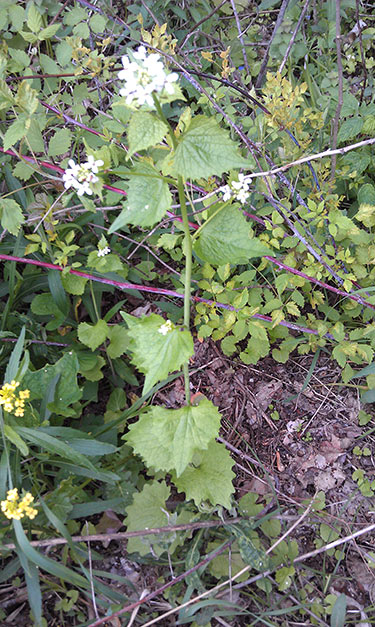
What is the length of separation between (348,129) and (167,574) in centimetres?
195

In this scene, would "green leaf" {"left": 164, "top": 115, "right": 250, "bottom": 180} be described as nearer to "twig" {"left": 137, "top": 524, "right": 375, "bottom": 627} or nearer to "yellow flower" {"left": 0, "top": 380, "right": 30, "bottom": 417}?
"yellow flower" {"left": 0, "top": 380, "right": 30, "bottom": 417}

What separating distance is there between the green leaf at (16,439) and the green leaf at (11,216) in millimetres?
702

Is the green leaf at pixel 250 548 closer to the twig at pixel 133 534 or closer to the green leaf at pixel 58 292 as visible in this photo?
the twig at pixel 133 534

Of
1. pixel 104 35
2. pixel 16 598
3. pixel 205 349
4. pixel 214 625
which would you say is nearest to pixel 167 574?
pixel 214 625

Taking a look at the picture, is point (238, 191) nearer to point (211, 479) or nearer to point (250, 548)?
point (211, 479)

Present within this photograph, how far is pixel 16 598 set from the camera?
1713mm

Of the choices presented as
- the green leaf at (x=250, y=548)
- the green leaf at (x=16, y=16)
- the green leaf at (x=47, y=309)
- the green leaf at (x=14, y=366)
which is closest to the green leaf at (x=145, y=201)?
the green leaf at (x=14, y=366)

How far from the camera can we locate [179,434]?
153 cm

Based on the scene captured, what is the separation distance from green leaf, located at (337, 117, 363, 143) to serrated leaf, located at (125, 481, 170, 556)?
1649 mm

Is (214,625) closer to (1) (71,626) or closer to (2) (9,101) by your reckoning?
(1) (71,626)

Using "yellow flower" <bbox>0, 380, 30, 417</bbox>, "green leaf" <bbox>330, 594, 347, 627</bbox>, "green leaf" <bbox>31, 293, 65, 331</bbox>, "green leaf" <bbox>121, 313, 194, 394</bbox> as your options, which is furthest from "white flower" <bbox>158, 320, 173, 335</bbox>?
"green leaf" <bbox>330, 594, 347, 627</bbox>

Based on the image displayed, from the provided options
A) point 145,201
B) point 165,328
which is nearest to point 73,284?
point 165,328

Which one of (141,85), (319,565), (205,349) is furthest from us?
(205,349)

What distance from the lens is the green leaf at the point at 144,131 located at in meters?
1.13
